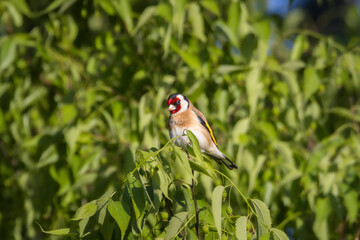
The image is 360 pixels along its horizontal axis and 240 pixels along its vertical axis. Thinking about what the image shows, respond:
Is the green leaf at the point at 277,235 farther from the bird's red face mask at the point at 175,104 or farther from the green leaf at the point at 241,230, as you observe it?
the bird's red face mask at the point at 175,104

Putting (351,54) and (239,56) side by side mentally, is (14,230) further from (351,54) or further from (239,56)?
(351,54)

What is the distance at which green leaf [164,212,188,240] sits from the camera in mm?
1932

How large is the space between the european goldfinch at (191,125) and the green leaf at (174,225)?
3.72ft

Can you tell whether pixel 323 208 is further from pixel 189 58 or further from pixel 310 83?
pixel 189 58

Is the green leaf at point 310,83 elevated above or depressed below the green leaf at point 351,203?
above

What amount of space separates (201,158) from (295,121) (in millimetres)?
2058

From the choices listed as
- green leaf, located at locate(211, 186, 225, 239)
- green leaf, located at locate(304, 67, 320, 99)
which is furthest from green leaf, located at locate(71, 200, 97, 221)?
green leaf, located at locate(304, 67, 320, 99)

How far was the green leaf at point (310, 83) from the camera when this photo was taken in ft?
12.0

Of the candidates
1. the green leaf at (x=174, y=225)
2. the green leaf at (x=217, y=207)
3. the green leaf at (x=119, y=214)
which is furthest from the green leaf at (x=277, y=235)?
the green leaf at (x=119, y=214)

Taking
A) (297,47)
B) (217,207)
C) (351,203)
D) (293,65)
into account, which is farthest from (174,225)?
(297,47)

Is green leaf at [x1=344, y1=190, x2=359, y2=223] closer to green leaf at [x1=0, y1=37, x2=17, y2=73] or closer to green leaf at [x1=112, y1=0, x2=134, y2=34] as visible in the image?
green leaf at [x1=112, y1=0, x2=134, y2=34]

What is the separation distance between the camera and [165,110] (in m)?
3.78

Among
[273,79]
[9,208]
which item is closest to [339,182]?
[273,79]

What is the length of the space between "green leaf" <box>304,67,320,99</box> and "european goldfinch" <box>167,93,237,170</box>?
32.0 inches
